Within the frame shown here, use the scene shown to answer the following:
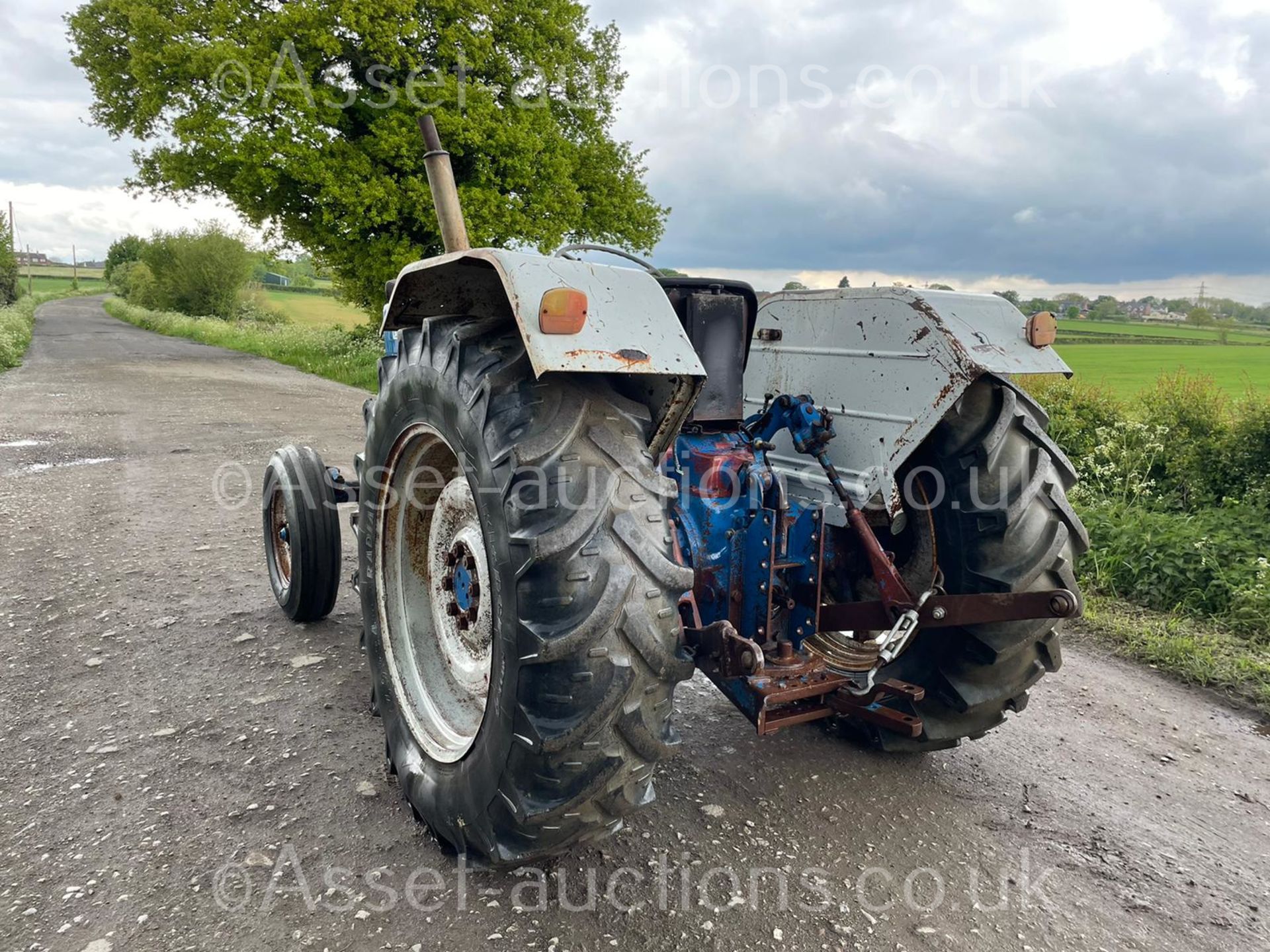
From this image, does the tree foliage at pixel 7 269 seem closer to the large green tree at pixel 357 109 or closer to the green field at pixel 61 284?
the large green tree at pixel 357 109

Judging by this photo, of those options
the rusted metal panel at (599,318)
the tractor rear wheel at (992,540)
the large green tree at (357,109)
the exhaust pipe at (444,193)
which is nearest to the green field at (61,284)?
the large green tree at (357,109)

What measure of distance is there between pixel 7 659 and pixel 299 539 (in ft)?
4.05

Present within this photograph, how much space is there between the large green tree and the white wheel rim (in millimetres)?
13366

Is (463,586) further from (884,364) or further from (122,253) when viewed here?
(122,253)

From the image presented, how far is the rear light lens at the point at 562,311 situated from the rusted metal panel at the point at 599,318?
2 centimetres

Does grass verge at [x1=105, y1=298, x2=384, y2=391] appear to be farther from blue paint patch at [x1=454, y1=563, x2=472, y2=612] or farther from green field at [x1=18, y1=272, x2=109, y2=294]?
green field at [x1=18, y1=272, x2=109, y2=294]

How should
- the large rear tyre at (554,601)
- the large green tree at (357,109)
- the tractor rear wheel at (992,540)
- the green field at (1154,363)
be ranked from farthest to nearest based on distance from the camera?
the large green tree at (357,109) → the green field at (1154,363) → the tractor rear wheel at (992,540) → the large rear tyre at (554,601)

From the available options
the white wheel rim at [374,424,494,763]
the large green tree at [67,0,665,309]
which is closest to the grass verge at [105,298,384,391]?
the large green tree at [67,0,665,309]

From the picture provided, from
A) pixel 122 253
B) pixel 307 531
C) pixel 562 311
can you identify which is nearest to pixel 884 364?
pixel 562 311

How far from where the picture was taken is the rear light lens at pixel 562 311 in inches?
71.1

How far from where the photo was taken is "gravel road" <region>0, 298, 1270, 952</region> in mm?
2068

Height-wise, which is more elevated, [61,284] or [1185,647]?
[61,284]

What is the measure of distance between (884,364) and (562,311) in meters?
1.15

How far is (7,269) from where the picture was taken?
3991cm
